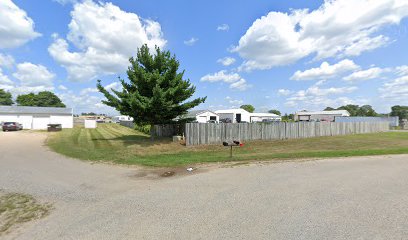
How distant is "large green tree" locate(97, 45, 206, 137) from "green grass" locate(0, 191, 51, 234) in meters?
10.4

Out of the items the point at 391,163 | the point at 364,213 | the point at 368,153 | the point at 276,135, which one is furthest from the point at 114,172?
the point at 276,135

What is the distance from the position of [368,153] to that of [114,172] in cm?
1341

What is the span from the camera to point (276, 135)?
73.9 ft

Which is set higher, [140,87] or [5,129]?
[140,87]

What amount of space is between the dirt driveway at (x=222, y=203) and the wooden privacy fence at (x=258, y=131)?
892cm

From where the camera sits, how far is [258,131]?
21406mm

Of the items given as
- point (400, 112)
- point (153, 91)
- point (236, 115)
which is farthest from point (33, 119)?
point (400, 112)

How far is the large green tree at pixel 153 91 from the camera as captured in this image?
16.4 metres

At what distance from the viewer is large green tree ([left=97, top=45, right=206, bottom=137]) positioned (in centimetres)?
1642

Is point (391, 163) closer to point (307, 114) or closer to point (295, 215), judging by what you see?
point (295, 215)

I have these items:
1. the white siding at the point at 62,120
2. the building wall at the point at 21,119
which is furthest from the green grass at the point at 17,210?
the building wall at the point at 21,119

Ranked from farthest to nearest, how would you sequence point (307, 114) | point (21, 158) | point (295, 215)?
1. point (307, 114)
2. point (21, 158)
3. point (295, 215)

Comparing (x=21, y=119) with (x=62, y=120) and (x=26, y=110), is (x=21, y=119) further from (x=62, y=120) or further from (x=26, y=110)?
(x=62, y=120)

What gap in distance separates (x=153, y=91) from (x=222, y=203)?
12034mm
